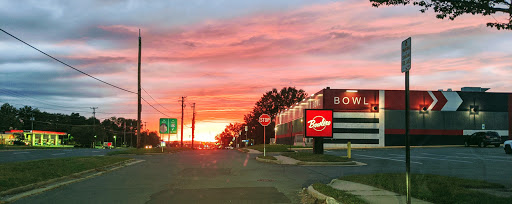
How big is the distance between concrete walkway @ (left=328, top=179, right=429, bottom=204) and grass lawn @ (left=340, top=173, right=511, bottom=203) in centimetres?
40

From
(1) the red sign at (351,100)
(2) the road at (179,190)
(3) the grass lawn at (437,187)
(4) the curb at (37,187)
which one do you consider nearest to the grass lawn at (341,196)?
(2) the road at (179,190)

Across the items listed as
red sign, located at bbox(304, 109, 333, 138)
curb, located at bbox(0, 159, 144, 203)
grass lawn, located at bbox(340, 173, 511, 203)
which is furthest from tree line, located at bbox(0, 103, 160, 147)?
grass lawn, located at bbox(340, 173, 511, 203)

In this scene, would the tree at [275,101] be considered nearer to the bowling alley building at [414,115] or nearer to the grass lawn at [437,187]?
the bowling alley building at [414,115]

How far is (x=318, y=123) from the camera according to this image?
96.1ft

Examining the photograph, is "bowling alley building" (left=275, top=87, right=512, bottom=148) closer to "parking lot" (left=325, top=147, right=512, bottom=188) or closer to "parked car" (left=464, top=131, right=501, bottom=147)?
"parked car" (left=464, top=131, right=501, bottom=147)

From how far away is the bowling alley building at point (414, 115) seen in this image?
188ft

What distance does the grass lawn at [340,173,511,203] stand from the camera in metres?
9.14

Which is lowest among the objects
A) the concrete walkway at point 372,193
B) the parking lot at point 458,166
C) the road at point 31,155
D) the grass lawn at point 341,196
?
the road at point 31,155

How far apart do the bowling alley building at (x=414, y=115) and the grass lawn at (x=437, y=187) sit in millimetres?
43947

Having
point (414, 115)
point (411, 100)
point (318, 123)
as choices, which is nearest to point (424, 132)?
point (414, 115)

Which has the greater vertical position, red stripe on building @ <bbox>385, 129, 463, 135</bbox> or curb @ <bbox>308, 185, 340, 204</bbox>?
red stripe on building @ <bbox>385, 129, 463, 135</bbox>

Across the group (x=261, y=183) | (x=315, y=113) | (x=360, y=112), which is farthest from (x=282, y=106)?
(x=261, y=183)

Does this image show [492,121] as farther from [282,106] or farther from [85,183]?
[282,106]

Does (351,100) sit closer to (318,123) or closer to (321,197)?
(318,123)
